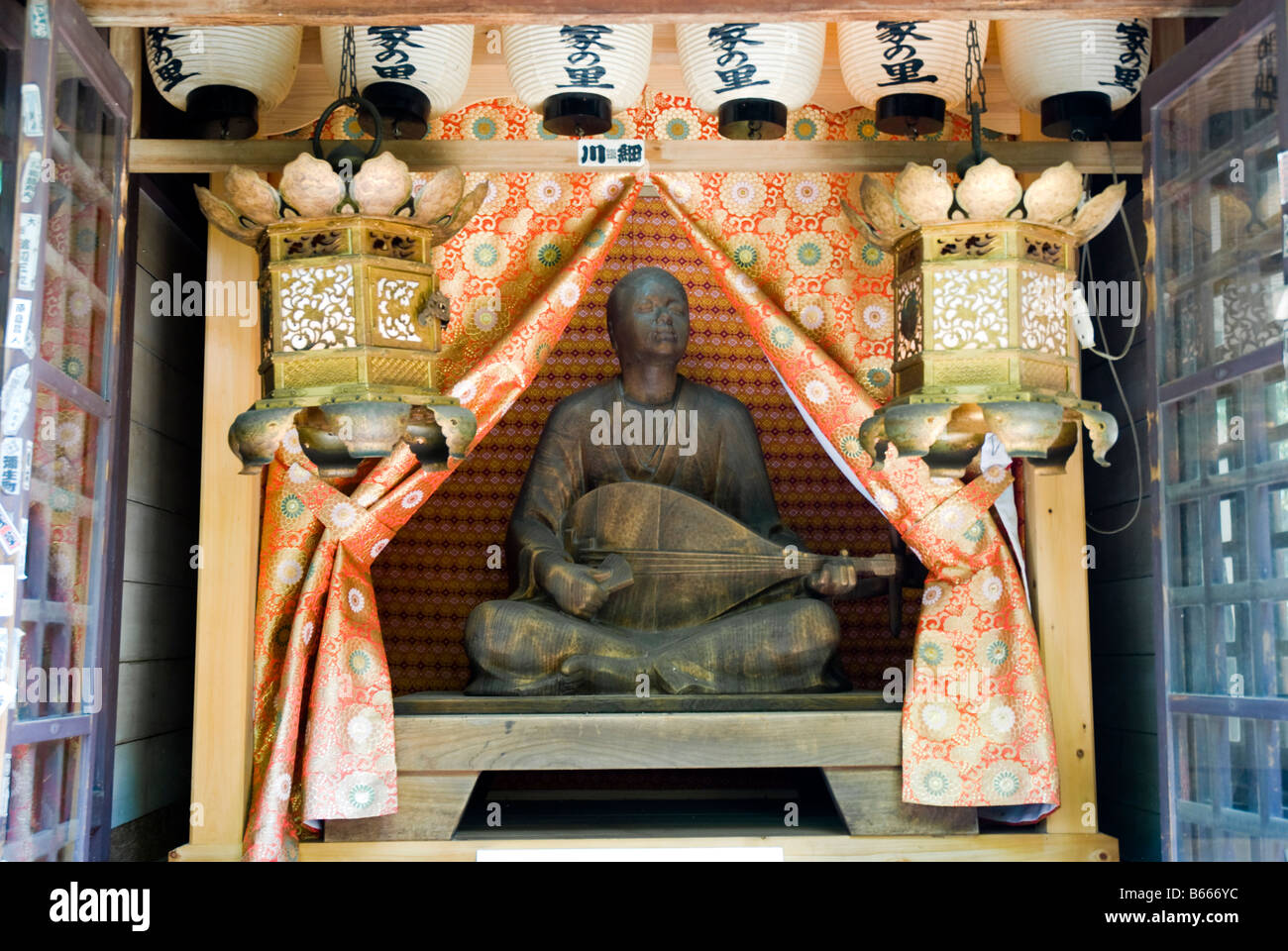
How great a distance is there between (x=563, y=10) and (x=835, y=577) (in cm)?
182

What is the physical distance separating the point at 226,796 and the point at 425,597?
3.73 feet

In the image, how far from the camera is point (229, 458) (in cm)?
423

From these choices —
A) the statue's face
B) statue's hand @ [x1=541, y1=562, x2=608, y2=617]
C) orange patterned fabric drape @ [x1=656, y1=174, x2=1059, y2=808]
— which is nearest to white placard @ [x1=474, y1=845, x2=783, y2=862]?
orange patterned fabric drape @ [x1=656, y1=174, x2=1059, y2=808]

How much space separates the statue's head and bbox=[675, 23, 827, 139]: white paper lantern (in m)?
0.76

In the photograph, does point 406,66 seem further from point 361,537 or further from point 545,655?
point 545,655

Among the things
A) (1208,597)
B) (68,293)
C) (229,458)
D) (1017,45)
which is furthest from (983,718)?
(68,293)

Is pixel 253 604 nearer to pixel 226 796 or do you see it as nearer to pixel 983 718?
pixel 226 796

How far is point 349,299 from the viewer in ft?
12.1

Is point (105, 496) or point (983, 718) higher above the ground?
point (105, 496)

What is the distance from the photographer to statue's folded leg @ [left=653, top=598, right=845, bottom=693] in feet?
13.9

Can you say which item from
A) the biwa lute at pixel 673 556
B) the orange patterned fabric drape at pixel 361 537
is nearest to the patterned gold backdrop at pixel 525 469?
the biwa lute at pixel 673 556

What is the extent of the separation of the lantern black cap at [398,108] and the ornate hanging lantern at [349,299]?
22cm

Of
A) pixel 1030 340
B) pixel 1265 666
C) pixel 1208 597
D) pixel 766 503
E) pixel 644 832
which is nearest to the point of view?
pixel 1265 666

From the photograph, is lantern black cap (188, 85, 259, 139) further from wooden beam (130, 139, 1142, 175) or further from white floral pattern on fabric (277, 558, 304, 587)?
white floral pattern on fabric (277, 558, 304, 587)
